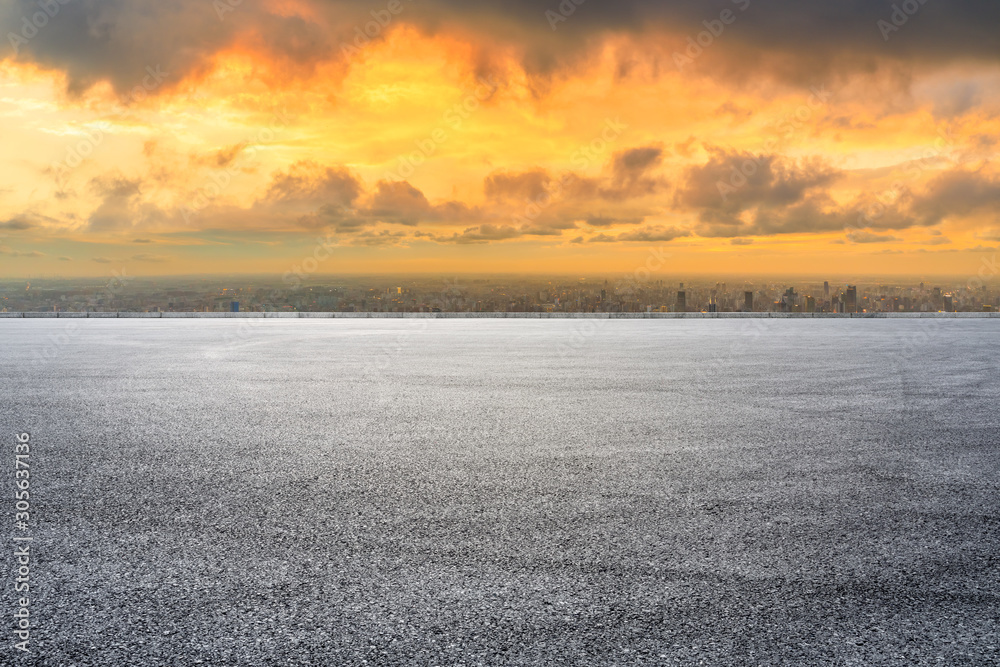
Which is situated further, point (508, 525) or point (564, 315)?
point (564, 315)

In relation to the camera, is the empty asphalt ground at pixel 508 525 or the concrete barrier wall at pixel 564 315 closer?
the empty asphalt ground at pixel 508 525

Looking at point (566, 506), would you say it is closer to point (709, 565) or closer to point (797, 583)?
point (709, 565)

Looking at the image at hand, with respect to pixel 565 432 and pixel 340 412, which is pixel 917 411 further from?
pixel 340 412

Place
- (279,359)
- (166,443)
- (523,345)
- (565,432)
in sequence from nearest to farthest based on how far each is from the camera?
(166,443), (565,432), (279,359), (523,345)

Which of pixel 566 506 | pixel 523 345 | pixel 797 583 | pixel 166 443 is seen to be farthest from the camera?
pixel 523 345

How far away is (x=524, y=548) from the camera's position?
4.98 m

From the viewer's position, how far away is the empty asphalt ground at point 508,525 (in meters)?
3.76

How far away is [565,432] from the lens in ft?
30.7

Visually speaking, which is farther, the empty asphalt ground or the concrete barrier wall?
the concrete barrier wall

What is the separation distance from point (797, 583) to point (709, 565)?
1.67 feet

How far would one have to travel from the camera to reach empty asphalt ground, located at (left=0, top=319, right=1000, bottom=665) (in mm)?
3762

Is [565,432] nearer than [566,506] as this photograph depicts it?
No

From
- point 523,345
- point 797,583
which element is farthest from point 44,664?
point 523,345

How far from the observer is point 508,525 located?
550 centimetres
